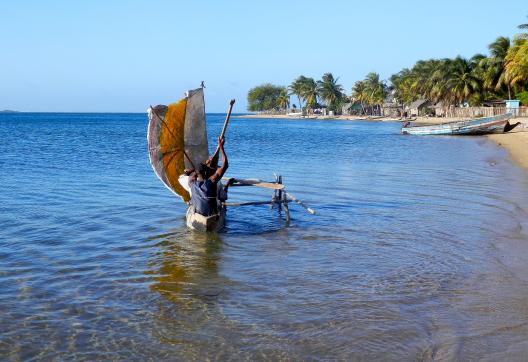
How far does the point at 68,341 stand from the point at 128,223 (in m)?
7.21

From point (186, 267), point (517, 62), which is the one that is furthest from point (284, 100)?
point (186, 267)

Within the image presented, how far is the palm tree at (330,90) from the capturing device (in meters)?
135

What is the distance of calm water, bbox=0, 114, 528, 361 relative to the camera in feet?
22.1

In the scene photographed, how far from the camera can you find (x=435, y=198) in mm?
17609

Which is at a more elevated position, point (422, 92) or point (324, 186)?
point (422, 92)

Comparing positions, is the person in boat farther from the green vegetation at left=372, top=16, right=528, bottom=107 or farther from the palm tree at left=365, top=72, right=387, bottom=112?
the palm tree at left=365, top=72, right=387, bottom=112

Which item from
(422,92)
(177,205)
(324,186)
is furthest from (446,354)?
(422,92)

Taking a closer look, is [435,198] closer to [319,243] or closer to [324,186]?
[324,186]

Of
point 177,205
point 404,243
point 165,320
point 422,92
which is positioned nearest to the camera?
point 165,320

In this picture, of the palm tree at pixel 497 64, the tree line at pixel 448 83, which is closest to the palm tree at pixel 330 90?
the tree line at pixel 448 83

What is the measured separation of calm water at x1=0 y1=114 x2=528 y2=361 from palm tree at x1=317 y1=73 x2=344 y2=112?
11879 cm

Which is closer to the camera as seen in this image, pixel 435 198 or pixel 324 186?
pixel 435 198

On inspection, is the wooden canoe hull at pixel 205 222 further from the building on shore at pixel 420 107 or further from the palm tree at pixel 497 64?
the building on shore at pixel 420 107

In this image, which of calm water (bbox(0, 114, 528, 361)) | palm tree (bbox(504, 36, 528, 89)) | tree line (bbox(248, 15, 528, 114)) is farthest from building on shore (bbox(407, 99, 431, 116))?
calm water (bbox(0, 114, 528, 361))
